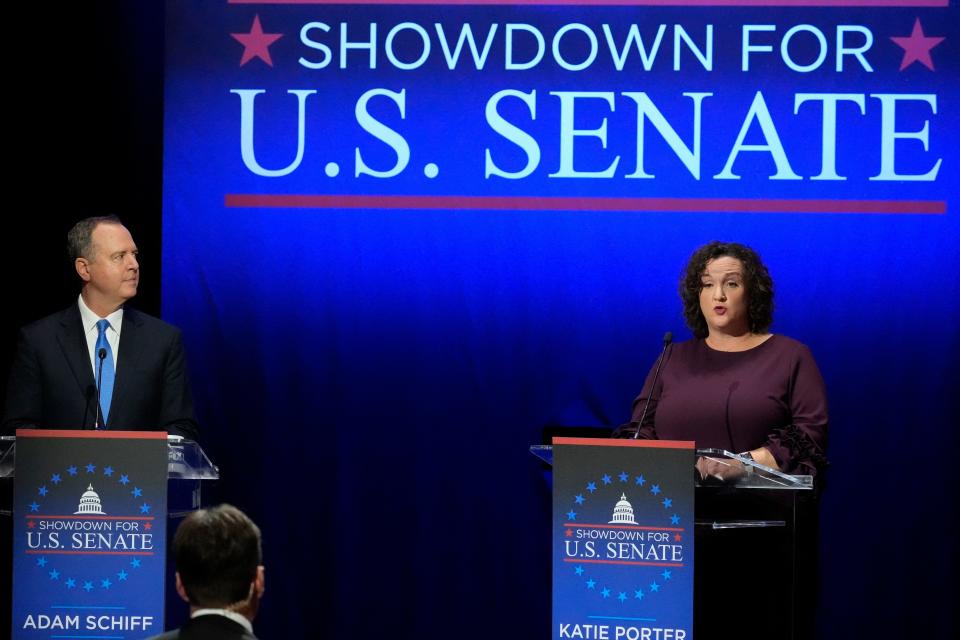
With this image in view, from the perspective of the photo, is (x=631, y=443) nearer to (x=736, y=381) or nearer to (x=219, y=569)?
(x=736, y=381)

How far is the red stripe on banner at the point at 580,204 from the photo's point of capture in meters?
5.38

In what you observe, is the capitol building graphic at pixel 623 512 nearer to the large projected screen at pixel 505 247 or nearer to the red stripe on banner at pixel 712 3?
the large projected screen at pixel 505 247

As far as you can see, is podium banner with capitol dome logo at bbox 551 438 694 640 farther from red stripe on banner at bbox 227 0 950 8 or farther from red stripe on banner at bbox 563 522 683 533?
red stripe on banner at bbox 227 0 950 8

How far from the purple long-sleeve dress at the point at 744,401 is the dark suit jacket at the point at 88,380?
5.08 ft

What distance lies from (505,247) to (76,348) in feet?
5.97

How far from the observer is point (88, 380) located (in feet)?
14.5

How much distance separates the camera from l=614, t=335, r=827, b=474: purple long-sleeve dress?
3977mm

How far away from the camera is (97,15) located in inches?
216

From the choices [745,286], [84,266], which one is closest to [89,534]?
[84,266]

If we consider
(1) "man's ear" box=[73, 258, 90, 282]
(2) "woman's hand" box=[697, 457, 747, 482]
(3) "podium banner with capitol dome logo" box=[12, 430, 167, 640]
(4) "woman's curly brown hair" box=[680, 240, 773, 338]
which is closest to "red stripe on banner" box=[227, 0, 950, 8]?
(4) "woman's curly brown hair" box=[680, 240, 773, 338]

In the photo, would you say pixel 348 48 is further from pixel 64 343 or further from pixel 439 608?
pixel 439 608

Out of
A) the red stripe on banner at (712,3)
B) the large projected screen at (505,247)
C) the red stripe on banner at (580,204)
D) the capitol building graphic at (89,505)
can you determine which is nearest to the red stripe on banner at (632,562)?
the capitol building graphic at (89,505)

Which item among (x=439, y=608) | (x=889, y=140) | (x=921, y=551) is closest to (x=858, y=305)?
(x=889, y=140)

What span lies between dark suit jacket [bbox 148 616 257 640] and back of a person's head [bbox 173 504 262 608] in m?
0.05
